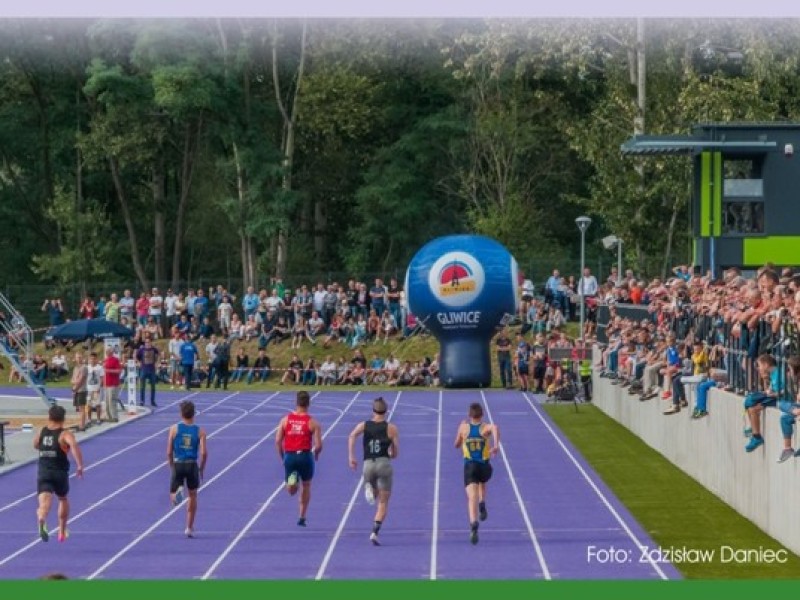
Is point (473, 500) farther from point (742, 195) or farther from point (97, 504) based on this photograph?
point (742, 195)

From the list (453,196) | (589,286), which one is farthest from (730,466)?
(453,196)

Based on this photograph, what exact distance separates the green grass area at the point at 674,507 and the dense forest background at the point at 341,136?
21.7 metres

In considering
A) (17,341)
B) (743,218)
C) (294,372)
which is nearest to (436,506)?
(743,218)

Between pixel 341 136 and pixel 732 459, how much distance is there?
50832 mm

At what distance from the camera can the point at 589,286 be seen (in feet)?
178

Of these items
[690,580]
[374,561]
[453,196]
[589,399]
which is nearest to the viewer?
Answer: [690,580]

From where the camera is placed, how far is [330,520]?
25.2 meters

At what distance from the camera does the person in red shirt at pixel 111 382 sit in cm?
4184

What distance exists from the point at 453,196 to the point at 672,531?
50437 millimetres

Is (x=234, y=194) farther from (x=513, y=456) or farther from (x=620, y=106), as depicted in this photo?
(x=513, y=456)

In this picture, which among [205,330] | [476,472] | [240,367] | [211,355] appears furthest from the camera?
[205,330]

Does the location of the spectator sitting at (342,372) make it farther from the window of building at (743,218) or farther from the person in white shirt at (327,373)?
the window of building at (743,218)

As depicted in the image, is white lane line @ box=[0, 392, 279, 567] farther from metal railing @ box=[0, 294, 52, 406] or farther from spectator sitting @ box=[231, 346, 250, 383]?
spectator sitting @ box=[231, 346, 250, 383]

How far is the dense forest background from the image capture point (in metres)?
59.5
